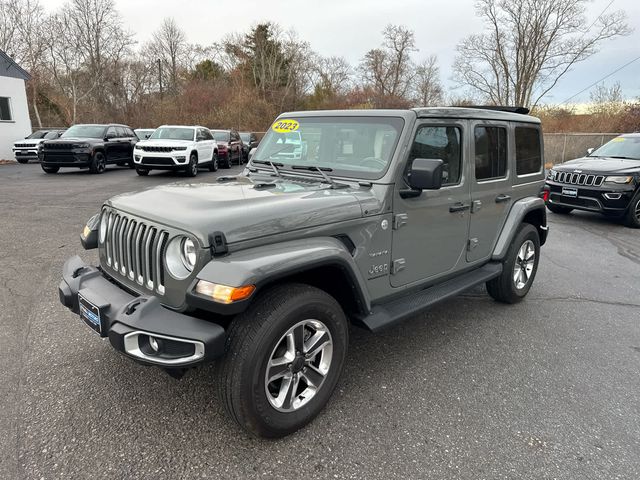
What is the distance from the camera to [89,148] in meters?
15.2

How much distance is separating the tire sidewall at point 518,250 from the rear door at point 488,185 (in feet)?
0.91

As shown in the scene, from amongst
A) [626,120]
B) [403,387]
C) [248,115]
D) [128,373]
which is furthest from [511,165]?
[248,115]

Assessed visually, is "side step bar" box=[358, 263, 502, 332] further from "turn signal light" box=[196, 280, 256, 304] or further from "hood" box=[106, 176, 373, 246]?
"turn signal light" box=[196, 280, 256, 304]

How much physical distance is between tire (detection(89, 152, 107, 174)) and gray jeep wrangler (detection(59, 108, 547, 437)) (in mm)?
13798

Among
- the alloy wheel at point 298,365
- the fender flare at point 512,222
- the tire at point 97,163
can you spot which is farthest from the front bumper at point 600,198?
the tire at point 97,163

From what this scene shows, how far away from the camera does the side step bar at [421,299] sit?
2.88 meters

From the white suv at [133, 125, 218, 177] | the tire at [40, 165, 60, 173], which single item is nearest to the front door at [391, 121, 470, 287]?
the white suv at [133, 125, 218, 177]

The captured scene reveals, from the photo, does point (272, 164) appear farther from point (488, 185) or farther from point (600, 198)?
point (600, 198)

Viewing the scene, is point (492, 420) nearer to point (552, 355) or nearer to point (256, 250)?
point (552, 355)

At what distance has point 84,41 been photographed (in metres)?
35.1

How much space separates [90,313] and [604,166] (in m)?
9.67

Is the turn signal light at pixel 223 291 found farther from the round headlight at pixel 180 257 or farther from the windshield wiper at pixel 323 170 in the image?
the windshield wiper at pixel 323 170

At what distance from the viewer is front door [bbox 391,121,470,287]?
3.11 meters

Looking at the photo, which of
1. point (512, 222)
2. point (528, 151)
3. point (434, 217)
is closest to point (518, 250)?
point (512, 222)
